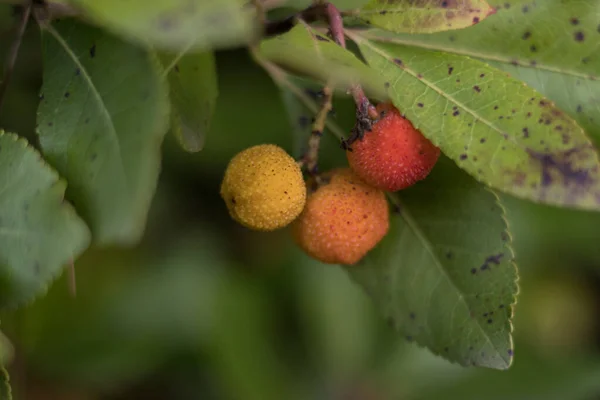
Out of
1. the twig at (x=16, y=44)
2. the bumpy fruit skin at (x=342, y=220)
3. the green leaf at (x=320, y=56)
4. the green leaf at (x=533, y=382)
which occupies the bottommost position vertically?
the green leaf at (x=533, y=382)

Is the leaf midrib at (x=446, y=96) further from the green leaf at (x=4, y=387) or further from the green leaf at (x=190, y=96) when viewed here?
the green leaf at (x=4, y=387)

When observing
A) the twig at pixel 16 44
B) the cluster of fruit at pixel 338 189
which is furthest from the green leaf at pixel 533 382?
the twig at pixel 16 44

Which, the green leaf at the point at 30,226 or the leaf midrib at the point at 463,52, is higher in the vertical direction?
the leaf midrib at the point at 463,52

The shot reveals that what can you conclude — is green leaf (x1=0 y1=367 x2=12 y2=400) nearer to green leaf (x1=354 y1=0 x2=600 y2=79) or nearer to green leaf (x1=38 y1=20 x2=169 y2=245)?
green leaf (x1=38 y1=20 x2=169 y2=245)

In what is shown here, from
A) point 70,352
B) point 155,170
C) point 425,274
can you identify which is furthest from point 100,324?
point 155,170

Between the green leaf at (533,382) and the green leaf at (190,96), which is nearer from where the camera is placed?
the green leaf at (190,96)

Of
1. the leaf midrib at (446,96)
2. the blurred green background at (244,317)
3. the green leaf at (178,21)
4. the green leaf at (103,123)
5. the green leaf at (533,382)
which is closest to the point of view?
the green leaf at (178,21)

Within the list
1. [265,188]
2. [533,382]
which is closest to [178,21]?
[265,188]
